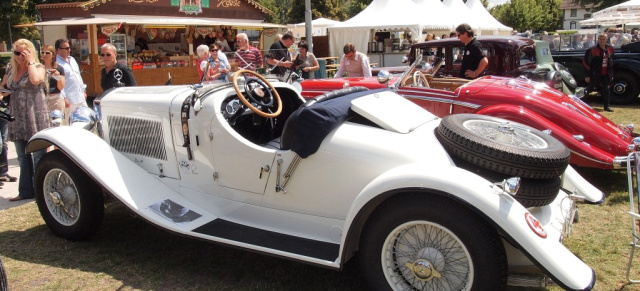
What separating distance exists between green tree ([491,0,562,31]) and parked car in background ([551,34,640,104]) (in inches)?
1820

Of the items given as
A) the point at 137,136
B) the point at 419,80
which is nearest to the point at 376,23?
the point at 419,80

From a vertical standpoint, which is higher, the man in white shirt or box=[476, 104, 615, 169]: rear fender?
the man in white shirt

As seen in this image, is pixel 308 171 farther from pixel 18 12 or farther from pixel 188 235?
pixel 18 12

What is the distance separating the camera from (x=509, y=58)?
27.1 feet

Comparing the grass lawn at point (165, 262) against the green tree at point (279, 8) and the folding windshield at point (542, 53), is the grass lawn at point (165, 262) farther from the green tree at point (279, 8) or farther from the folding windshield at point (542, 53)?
the green tree at point (279, 8)

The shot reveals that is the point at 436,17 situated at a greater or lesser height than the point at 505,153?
greater

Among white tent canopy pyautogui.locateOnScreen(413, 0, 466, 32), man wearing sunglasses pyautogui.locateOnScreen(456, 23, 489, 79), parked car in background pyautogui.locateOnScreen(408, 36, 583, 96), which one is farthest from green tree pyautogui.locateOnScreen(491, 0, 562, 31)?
man wearing sunglasses pyautogui.locateOnScreen(456, 23, 489, 79)

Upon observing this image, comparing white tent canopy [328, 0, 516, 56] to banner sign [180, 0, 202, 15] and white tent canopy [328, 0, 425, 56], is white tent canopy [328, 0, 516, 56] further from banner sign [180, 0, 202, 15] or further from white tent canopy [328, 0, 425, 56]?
banner sign [180, 0, 202, 15]

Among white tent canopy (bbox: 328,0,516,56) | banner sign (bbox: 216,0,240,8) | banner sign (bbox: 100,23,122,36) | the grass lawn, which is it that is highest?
banner sign (bbox: 216,0,240,8)

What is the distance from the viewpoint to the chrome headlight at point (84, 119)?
4.86 m

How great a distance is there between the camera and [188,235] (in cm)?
351

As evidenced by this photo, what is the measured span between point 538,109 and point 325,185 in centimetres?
316

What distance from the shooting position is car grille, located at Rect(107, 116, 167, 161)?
413 centimetres

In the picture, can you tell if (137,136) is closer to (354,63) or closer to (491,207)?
(491,207)
